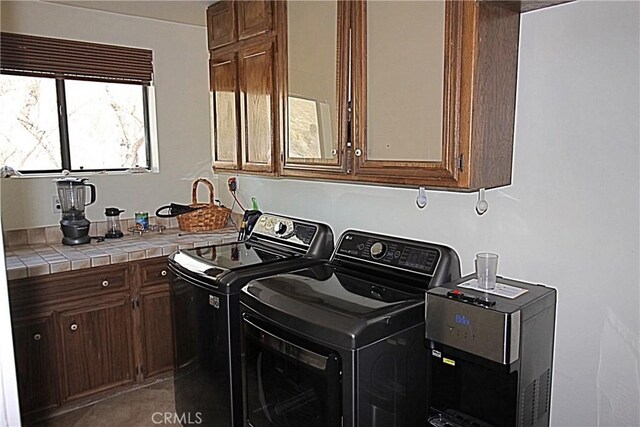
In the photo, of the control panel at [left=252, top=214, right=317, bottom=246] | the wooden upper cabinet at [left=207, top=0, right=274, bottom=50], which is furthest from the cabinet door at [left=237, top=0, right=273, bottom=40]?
the control panel at [left=252, top=214, right=317, bottom=246]

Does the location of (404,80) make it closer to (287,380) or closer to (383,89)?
(383,89)

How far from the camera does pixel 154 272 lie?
2910 mm

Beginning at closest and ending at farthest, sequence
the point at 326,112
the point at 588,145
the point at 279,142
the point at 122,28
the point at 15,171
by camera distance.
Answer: the point at 588,145, the point at 326,112, the point at 279,142, the point at 15,171, the point at 122,28

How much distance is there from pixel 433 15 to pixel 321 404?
4.52 ft

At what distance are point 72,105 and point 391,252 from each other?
2250 mm

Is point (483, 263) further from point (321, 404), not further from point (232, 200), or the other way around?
point (232, 200)

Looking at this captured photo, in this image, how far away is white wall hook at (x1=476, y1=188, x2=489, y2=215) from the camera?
75.2 inches

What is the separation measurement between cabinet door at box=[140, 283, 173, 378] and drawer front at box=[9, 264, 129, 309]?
173 mm

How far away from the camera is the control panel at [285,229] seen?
8.22ft

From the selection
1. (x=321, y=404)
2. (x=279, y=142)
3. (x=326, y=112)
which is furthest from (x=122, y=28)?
(x=321, y=404)

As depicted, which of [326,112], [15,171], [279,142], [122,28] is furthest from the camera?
[122,28]

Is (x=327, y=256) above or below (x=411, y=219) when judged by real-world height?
below

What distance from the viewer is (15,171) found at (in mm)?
2895

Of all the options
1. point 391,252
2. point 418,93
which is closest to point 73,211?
point 391,252
